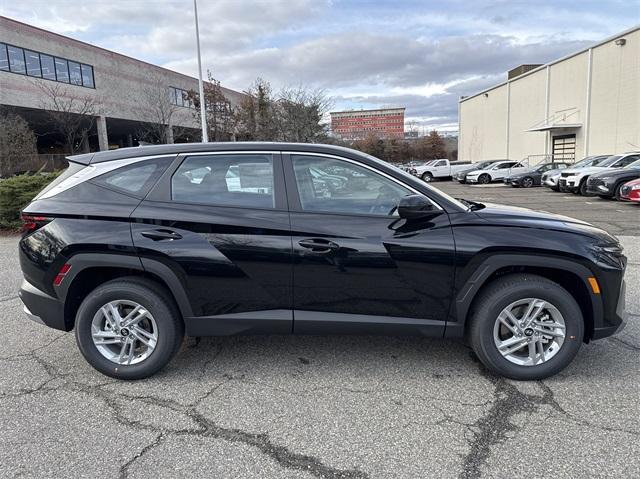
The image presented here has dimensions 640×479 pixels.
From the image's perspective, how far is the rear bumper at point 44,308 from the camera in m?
3.26

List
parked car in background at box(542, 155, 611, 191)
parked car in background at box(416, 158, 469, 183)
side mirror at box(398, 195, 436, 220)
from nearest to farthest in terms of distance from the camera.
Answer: side mirror at box(398, 195, 436, 220) < parked car in background at box(542, 155, 611, 191) < parked car in background at box(416, 158, 469, 183)

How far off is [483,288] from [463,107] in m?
51.4

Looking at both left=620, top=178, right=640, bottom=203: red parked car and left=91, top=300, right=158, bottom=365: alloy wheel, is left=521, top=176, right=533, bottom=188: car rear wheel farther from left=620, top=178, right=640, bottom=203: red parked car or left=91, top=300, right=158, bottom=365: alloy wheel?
left=91, top=300, right=158, bottom=365: alloy wheel

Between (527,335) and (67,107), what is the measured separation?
32345 mm

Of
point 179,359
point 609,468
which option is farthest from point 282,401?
point 609,468

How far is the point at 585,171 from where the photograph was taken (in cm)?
1802

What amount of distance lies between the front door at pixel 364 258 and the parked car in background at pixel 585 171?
56.2ft

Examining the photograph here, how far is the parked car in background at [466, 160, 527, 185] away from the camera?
2962cm

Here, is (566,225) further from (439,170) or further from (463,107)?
(463,107)

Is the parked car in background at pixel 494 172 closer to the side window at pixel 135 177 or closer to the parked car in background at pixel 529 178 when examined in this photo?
the parked car in background at pixel 529 178

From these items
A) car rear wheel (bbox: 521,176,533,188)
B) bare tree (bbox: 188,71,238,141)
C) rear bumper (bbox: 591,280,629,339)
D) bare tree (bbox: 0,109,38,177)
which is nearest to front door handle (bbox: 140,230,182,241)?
rear bumper (bbox: 591,280,629,339)

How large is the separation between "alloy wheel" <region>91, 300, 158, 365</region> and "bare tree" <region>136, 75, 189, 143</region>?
27.9 metres

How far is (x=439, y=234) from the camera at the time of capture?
3062 millimetres

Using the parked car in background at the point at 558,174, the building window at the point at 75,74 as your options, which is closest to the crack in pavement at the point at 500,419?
the parked car in background at the point at 558,174
